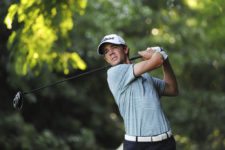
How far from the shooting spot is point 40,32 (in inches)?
356

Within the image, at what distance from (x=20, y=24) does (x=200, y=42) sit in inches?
306

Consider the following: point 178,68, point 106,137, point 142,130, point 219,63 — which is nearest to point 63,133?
point 106,137

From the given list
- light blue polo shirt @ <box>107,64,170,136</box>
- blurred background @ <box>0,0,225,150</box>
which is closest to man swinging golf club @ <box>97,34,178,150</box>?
light blue polo shirt @ <box>107,64,170,136</box>

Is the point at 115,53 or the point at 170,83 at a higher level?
the point at 115,53

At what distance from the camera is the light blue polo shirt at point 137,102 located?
4672 mm

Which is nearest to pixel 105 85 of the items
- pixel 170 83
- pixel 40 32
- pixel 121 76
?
pixel 40 32

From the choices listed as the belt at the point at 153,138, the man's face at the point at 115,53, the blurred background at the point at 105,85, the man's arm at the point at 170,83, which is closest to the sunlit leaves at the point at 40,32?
the blurred background at the point at 105,85

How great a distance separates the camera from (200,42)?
1603 cm

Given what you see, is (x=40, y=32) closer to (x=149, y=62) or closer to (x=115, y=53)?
(x=115, y=53)

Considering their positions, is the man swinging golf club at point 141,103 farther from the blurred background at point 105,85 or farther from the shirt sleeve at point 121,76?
the blurred background at point 105,85

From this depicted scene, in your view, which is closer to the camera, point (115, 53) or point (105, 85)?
point (115, 53)

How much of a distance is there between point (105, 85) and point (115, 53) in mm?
12779

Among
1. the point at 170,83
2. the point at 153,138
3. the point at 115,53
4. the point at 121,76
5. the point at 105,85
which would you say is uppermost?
the point at 115,53

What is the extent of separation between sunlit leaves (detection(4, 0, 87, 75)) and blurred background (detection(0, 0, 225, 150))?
1.87 metres
